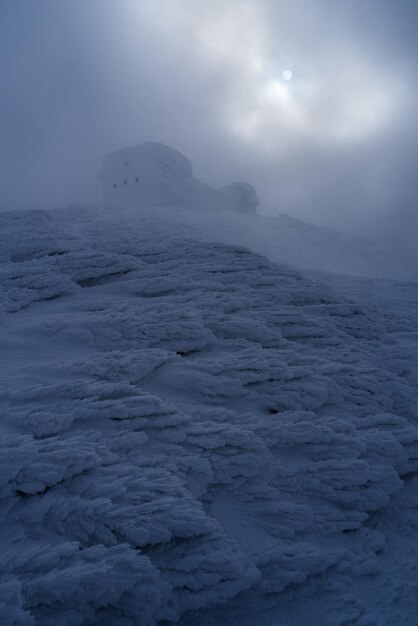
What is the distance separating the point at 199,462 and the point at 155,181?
23.8 metres

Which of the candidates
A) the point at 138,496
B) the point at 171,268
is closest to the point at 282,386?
the point at 138,496

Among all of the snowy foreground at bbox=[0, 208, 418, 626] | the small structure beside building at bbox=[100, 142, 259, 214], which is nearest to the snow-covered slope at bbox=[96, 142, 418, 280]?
the small structure beside building at bbox=[100, 142, 259, 214]

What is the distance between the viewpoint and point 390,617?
2.16m

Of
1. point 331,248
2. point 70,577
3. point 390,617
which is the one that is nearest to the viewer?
point 70,577

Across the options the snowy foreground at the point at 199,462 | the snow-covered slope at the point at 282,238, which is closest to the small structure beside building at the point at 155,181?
the snow-covered slope at the point at 282,238

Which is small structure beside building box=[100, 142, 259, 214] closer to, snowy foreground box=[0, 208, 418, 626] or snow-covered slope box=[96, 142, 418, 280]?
snow-covered slope box=[96, 142, 418, 280]

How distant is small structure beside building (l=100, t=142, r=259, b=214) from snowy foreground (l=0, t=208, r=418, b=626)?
785 inches

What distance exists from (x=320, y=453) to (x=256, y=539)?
2.77 feet

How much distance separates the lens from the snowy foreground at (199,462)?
202 centimetres

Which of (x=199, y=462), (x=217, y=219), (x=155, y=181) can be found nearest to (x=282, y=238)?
(x=217, y=219)

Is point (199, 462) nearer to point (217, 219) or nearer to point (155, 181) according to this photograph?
point (217, 219)

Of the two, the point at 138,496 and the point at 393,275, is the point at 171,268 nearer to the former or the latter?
the point at 138,496

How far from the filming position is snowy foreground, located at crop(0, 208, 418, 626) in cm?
202

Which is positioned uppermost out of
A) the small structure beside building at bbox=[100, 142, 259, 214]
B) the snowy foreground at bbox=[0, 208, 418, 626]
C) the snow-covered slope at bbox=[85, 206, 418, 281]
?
the small structure beside building at bbox=[100, 142, 259, 214]
